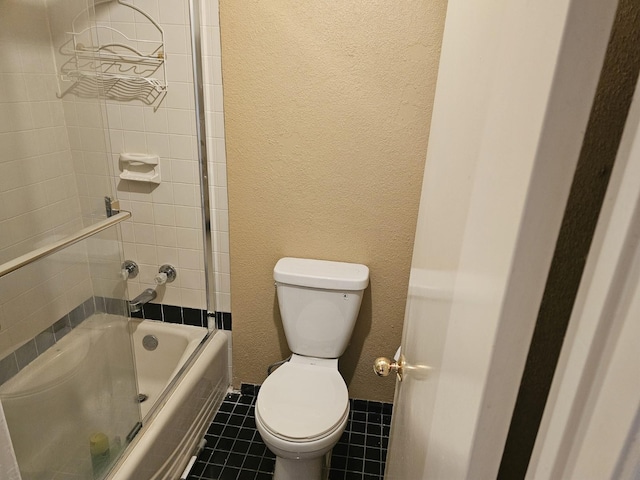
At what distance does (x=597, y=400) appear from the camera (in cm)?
31

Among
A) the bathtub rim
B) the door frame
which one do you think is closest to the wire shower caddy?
the bathtub rim

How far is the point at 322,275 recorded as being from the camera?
5.72 ft

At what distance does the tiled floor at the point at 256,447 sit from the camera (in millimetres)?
1735

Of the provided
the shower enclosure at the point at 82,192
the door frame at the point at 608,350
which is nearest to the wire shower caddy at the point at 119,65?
the shower enclosure at the point at 82,192

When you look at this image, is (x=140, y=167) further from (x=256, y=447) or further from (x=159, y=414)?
(x=256, y=447)

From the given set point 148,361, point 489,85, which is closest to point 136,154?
point 148,361

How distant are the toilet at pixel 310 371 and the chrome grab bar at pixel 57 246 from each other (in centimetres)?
67

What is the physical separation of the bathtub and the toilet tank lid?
1.85 ft

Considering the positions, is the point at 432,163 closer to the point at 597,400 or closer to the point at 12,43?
the point at 597,400

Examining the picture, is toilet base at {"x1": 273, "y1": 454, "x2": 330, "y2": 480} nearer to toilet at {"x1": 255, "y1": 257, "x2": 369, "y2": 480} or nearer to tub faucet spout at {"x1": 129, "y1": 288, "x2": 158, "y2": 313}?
toilet at {"x1": 255, "y1": 257, "x2": 369, "y2": 480}

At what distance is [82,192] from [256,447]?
1289 mm

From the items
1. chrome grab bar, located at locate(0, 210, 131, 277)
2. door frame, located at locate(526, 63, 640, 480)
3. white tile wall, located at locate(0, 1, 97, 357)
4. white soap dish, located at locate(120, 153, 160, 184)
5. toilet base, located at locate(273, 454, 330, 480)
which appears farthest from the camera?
white soap dish, located at locate(120, 153, 160, 184)

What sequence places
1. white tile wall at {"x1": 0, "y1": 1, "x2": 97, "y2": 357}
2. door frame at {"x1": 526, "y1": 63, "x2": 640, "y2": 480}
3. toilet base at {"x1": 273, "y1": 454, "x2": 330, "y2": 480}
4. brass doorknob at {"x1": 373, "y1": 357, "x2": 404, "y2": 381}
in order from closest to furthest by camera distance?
door frame at {"x1": 526, "y1": 63, "x2": 640, "y2": 480} → brass doorknob at {"x1": 373, "y1": 357, "x2": 404, "y2": 381} → white tile wall at {"x1": 0, "y1": 1, "x2": 97, "y2": 357} → toilet base at {"x1": 273, "y1": 454, "x2": 330, "y2": 480}

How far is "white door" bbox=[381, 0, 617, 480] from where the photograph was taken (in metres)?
0.29
